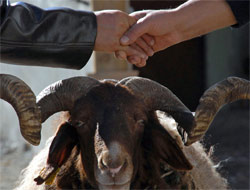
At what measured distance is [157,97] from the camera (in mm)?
3445

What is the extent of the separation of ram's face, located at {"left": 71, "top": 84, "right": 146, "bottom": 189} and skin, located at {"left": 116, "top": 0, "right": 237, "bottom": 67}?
342mm

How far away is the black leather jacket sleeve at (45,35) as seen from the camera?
9.43ft

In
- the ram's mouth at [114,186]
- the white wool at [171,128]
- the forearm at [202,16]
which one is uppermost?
the forearm at [202,16]

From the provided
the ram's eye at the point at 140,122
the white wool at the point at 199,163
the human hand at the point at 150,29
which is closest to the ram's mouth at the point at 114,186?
the ram's eye at the point at 140,122

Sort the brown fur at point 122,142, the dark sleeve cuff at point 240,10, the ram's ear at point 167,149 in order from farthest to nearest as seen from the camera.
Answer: the ram's ear at point 167,149 < the brown fur at point 122,142 < the dark sleeve cuff at point 240,10

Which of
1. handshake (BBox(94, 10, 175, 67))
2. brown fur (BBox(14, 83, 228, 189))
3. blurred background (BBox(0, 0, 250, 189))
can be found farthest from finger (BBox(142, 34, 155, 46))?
blurred background (BBox(0, 0, 250, 189))

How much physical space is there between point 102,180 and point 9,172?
5.78 meters

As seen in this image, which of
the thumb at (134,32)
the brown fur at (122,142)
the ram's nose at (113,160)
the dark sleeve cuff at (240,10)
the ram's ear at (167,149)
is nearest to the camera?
the ram's nose at (113,160)

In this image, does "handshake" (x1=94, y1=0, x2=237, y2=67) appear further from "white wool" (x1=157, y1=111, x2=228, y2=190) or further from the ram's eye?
"white wool" (x1=157, y1=111, x2=228, y2=190)

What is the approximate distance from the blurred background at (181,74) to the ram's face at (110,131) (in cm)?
170

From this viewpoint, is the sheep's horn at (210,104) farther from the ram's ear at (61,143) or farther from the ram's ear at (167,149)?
the ram's ear at (61,143)

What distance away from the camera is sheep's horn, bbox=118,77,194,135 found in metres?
3.40

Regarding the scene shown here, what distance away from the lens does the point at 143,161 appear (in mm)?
3541

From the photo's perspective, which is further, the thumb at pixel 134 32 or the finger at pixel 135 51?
the finger at pixel 135 51
